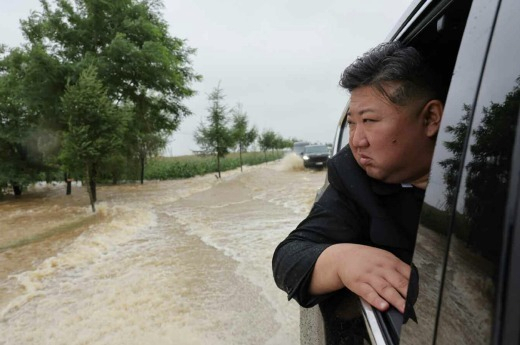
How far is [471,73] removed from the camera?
2.17ft

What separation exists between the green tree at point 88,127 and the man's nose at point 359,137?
12345mm

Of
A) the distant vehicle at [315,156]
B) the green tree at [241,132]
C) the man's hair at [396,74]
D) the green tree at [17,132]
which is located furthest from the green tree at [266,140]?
the man's hair at [396,74]

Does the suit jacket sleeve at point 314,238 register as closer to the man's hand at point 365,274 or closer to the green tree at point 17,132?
the man's hand at point 365,274

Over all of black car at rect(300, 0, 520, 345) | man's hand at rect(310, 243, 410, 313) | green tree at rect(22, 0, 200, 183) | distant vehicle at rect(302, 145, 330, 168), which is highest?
green tree at rect(22, 0, 200, 183)

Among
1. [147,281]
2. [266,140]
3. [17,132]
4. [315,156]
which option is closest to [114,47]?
[17,132]

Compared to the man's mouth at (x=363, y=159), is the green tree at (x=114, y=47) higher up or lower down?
higher up

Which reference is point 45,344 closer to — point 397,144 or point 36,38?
point 397,144

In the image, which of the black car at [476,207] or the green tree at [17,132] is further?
the green tree at [17,132]

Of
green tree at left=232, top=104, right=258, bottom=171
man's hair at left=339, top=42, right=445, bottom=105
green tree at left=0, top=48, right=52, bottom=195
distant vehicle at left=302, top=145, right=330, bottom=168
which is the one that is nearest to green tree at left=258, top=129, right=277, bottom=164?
green tree at left=232, top=104, right=258, bottom=171

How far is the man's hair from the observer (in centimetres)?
110

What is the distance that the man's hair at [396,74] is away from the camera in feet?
3.62

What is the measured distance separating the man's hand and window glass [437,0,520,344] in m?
0.26

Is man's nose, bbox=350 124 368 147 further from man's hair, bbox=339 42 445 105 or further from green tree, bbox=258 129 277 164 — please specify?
green tree, bbox=258 129 277 164

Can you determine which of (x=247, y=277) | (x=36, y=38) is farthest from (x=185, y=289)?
(x=36, y=38)
